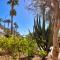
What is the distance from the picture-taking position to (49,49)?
26984 millimetres

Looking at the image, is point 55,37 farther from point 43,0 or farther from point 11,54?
point 11,54

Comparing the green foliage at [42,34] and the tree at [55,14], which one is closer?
the tree at [55,14]

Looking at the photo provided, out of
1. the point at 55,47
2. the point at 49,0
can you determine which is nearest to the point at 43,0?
the point at 49,0

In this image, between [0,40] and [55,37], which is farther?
[0,40]

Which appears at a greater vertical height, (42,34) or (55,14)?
(55,14)

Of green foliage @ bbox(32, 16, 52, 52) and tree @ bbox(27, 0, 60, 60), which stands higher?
tree @ bbox(27, 0, 60, 60)

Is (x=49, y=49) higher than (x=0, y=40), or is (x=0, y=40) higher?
(x=0, y=40)

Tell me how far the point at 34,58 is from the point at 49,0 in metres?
10.5

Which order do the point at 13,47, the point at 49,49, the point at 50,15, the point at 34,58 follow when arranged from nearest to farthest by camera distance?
1. the point at 50,15
2. the point at 13,47
3. the point at 34,58
4. the point at 49,49

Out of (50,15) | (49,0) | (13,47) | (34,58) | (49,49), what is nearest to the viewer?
(49,0)

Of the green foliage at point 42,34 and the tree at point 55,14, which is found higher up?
the tree at point 55,14

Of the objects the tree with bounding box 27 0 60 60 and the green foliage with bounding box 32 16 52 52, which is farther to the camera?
the green foliage with bounding box 32 16 52 52

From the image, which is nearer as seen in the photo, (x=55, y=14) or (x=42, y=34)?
(x=55, y=14)

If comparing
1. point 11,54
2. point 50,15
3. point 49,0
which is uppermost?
point 49,0
